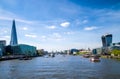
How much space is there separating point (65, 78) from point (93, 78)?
4885 millimetres

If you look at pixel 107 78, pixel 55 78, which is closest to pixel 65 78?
pixel 55 78

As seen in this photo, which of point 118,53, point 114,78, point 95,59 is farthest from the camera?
point 118,53

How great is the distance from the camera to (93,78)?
40562 mm

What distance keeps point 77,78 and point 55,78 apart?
152 inches

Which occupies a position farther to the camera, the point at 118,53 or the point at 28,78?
the point at 118,53

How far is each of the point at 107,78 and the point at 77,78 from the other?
5.21 meters

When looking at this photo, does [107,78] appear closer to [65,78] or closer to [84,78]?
[84,78]

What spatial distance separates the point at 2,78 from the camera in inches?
1622

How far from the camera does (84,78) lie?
40.8 meters

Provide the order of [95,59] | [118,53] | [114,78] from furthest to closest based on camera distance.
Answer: [118,53]
[95,59]
[114,78]

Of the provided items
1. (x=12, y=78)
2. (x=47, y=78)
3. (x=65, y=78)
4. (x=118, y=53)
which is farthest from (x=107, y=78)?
(x=118, y=53)

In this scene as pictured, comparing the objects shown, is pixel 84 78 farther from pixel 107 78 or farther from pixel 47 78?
pixel 47 78

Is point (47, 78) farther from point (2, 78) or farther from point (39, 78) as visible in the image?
point (2, 78)

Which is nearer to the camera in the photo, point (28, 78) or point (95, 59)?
point (28, 78)
